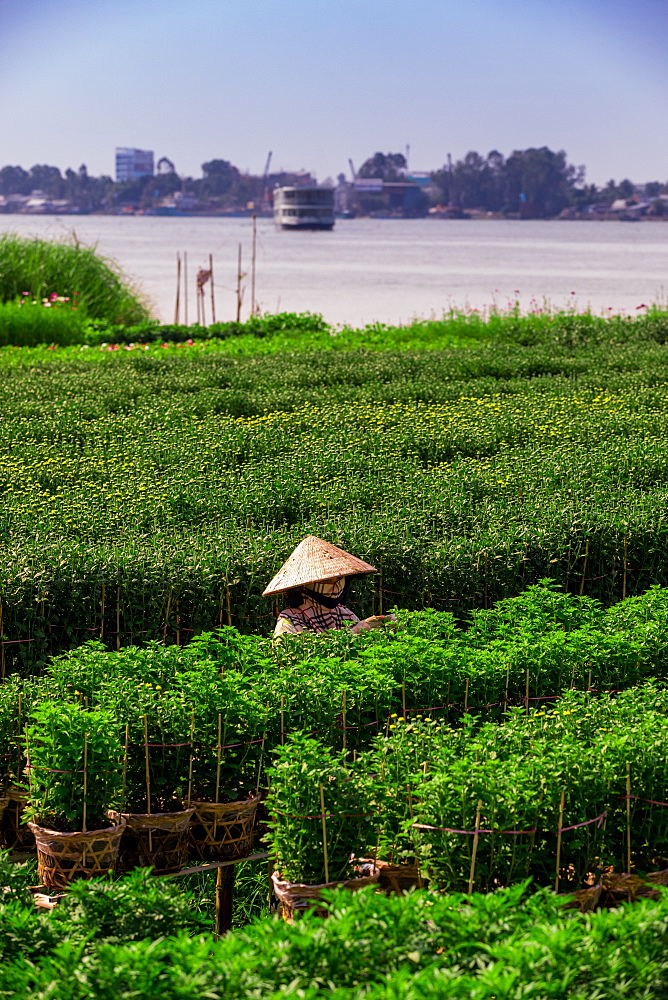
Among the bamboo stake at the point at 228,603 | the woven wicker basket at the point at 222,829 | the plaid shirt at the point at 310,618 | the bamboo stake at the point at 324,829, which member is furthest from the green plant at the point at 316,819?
the bamboo stake at the point at 228,603

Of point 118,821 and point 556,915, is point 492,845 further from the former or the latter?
point 118,821

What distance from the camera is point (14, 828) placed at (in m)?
5.03

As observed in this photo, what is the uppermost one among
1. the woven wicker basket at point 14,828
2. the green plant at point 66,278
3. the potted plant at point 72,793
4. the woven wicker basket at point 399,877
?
the green plant at point 66,278

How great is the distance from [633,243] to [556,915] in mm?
117638

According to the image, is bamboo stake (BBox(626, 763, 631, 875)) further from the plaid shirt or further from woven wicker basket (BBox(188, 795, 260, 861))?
the plaid shirt

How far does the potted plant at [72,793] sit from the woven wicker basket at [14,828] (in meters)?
0.48

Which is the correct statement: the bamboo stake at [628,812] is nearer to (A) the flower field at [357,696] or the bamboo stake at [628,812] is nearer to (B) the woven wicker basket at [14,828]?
(A) the flower field at [357,696]

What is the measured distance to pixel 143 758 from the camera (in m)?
4.76

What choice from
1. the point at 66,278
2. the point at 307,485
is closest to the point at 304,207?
the point at 66,278

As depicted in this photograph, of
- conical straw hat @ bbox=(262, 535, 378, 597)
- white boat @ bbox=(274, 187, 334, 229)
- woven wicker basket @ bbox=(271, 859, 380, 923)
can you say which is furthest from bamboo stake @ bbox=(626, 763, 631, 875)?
white boat @ bbox=(274, 187, 334, 229)

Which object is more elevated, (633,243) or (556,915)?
(633,243)

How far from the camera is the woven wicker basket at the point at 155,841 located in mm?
4633

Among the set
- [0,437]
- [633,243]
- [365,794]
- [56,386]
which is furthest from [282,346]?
[633,243]

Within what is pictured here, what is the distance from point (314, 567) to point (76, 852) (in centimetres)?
240
